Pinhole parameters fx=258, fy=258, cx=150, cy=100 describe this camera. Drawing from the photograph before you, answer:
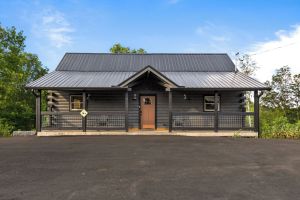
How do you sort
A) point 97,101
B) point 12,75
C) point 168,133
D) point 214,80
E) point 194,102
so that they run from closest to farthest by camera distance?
point 168,133 → point 214,80 → point 97,101 → point 194,102 → point 12,75

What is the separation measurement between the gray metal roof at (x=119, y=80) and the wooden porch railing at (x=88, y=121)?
1642 mm

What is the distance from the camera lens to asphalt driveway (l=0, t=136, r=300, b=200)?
190 inches

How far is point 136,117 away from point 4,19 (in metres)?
19.7

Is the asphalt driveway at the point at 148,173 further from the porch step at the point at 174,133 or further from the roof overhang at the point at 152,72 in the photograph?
the roof overhang at the point at 152,72

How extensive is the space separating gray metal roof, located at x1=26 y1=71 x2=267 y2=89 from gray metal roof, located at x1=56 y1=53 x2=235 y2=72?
1.01 meters

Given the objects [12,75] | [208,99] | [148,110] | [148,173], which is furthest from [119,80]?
[12,75]

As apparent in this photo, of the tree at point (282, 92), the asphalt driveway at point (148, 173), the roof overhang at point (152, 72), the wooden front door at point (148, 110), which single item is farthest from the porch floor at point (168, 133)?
the tree at point (282, 92)

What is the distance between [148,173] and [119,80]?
10.6 m

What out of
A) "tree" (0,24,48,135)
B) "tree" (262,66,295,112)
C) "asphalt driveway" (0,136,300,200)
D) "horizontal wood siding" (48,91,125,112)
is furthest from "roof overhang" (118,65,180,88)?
"tree" (262,66,295,112)

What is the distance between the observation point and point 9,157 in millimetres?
8211

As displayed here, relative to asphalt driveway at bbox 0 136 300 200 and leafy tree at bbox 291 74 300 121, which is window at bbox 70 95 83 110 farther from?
leafy tree at bbox 291 74 300 121

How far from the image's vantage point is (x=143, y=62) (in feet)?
66.1

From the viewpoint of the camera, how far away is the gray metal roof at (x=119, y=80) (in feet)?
47.6

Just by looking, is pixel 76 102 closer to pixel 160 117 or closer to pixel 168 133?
pixel 160 117
